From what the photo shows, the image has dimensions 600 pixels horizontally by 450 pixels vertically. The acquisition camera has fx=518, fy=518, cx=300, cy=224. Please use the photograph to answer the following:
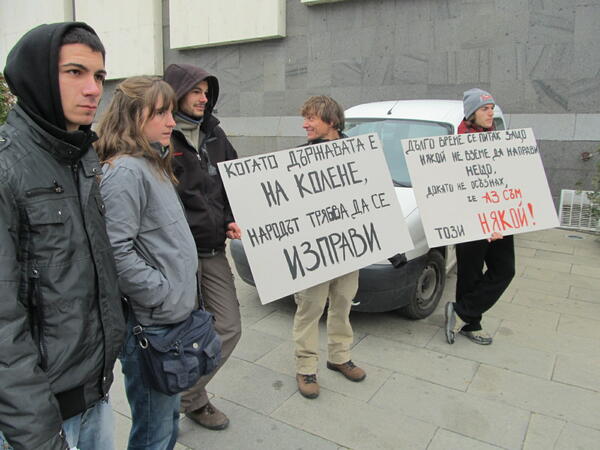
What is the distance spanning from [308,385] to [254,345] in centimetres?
88

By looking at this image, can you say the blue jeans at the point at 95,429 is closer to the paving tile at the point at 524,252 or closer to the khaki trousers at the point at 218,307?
the khaki trousers at the point at 218,307

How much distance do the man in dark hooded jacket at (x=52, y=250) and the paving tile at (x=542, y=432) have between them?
239cm

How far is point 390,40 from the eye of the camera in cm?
956

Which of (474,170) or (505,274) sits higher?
(474,170)

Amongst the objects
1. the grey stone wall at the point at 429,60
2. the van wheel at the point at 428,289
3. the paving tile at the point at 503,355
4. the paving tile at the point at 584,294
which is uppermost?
the grey stone wall at the point at 429,60

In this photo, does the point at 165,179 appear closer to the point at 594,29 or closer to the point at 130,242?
the point at 130,242

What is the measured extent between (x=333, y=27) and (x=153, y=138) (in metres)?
8.85

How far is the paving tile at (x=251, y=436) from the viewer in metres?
2.86

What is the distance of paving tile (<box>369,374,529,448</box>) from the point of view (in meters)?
2.96

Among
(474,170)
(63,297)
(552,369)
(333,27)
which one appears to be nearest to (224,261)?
(63,297)

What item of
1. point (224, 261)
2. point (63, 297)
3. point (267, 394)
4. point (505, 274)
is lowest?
point (267, 394)

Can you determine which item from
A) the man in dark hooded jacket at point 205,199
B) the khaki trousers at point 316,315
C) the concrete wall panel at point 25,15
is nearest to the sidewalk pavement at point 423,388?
the khaki trousers at point 316,315

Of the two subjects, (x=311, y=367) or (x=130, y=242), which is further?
(x=311, y=367)

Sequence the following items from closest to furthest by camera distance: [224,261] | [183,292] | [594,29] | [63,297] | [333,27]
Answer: [63,297]
[183,292]
[224,261]
[594,29]
[333,27]
